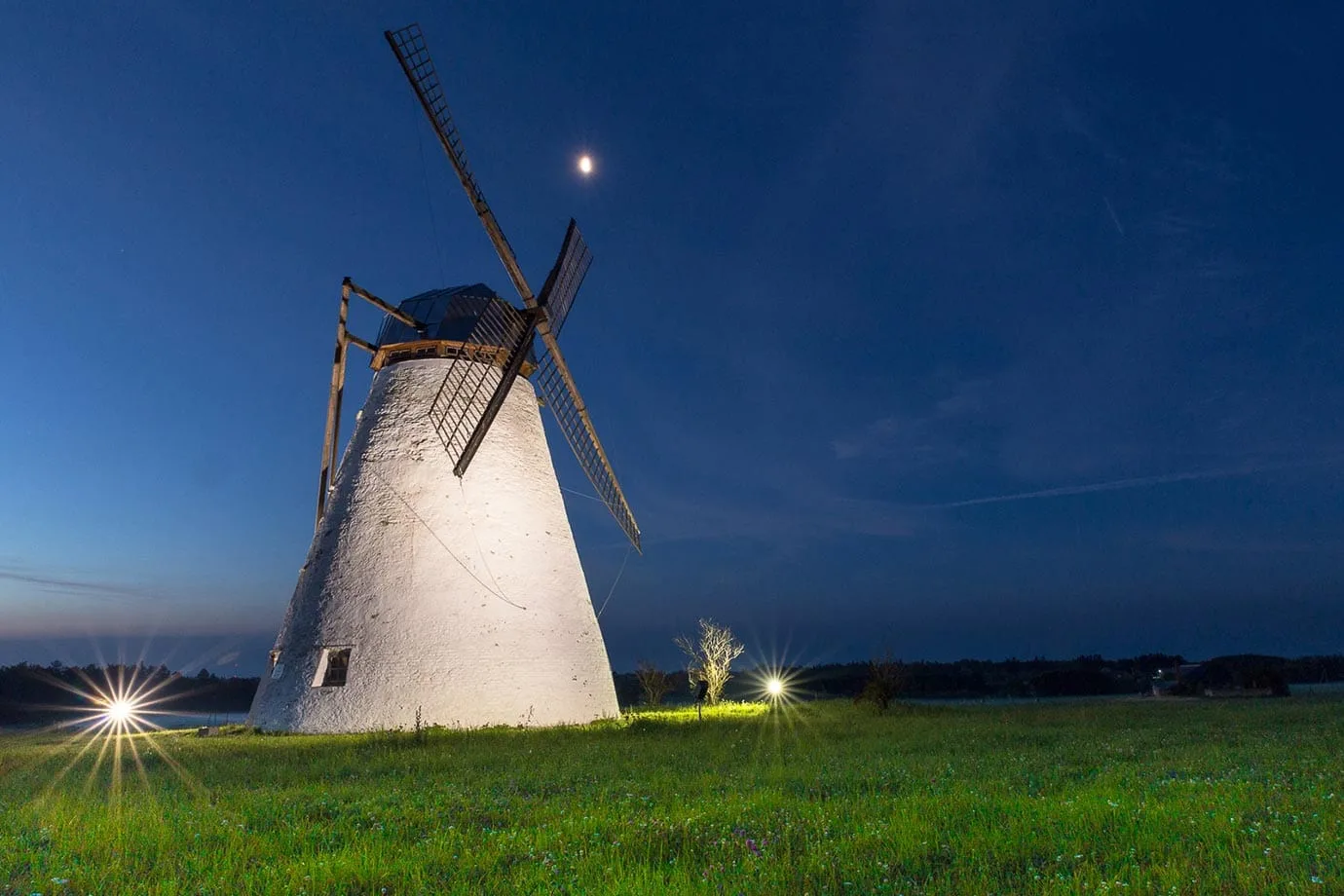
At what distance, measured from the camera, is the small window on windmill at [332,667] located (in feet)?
63.1

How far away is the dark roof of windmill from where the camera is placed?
75.2 feet

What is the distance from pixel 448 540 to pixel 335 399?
6.24m

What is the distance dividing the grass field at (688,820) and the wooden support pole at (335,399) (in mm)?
9834

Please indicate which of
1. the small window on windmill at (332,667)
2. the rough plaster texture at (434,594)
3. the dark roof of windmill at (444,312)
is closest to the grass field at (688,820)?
the rough plaster texture at (434,594)

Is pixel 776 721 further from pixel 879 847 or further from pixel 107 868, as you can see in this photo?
pixel 107 868

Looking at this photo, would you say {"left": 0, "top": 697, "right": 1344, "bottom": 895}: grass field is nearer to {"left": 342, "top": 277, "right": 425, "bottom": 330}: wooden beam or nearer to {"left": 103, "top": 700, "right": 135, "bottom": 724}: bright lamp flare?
{"left": 103, "top": 700, "right": 135, "bottom": 724}: bright lamp flare

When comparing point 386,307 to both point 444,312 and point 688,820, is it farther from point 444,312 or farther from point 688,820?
point 688,820

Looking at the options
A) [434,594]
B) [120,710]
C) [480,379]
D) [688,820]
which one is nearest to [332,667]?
[434,594]

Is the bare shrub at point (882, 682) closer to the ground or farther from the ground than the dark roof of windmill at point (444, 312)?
closer to the ground

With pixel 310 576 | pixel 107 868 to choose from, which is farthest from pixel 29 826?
pixel 310 576

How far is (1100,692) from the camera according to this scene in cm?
4938

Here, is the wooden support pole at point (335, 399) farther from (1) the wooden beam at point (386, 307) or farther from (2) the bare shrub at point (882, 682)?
(2) the bare shrub at point (882, 682)

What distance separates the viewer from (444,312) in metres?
23.2

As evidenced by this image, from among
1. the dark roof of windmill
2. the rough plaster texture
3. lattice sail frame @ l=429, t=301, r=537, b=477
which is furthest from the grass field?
the dark roof of windmill
